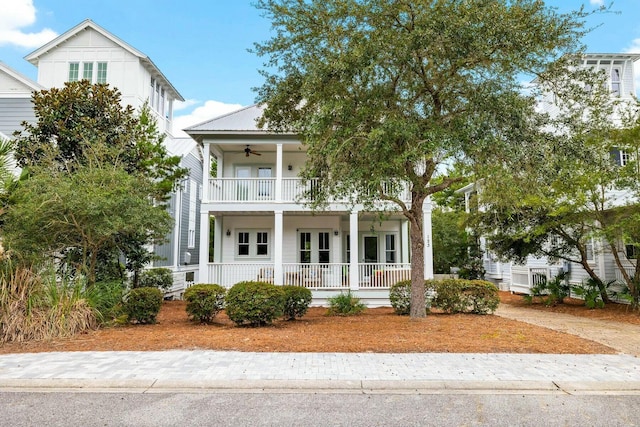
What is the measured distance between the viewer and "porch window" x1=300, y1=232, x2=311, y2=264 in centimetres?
1783

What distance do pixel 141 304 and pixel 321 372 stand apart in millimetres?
5814

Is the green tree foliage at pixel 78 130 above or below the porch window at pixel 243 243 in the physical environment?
above

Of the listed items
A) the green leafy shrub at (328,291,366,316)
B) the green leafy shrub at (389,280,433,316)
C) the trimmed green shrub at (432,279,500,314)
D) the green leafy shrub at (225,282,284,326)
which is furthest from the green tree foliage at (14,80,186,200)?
the trimmed green shrub at (432,279,500,314)

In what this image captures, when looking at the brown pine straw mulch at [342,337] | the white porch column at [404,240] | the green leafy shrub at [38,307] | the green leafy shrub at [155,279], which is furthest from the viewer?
the white porch column at [404,240]

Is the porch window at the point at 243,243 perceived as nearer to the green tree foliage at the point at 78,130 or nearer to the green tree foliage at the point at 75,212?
the green tree foliage at the point at 78,130

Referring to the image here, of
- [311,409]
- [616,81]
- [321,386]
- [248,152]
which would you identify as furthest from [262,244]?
[616,81]

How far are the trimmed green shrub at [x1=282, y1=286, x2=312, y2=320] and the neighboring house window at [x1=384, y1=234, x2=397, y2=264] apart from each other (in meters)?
7.96

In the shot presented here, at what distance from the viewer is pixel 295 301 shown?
1103cm

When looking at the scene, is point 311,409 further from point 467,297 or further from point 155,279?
point 155,279

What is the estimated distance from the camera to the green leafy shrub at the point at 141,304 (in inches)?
399

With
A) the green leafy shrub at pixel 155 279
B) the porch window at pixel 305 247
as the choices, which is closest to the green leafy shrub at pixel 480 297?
the porch window at pixel 305 247

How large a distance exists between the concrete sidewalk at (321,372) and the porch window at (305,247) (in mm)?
10528

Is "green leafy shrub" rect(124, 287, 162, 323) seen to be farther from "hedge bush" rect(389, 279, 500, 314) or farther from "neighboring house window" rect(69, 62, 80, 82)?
"neighboring house window" rect(69, 62, 80, 82)

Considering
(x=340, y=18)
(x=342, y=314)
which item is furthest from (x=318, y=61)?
(x=342, y=314)
